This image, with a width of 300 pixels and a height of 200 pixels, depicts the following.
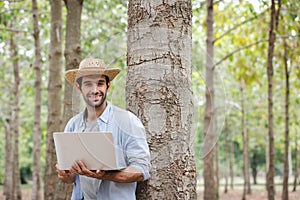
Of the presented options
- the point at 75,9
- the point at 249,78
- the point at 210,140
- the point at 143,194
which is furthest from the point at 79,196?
the point at 249,78

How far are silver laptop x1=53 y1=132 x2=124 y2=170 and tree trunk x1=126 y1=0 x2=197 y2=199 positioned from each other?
0.27m

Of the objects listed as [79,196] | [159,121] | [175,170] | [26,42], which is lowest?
[79,196]

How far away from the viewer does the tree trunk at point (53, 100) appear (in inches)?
298

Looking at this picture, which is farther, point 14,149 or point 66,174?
point 14,149

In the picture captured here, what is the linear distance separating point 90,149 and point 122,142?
0.66 ft

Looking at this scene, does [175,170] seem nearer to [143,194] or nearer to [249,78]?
[143,194]

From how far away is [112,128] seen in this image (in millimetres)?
2889

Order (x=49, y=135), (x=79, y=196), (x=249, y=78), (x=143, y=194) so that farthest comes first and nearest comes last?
(x=249, y=78), (x=49, y=135), (x=79, y=196), (x=143, y=194)

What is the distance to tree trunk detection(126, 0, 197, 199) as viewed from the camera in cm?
285

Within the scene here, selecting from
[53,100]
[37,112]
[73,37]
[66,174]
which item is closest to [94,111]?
[66,174]

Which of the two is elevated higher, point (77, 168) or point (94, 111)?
point (94, 111)

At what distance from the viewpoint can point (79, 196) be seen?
3.17m

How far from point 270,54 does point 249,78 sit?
93.4 inches

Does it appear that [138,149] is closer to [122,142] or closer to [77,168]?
[122,142]
